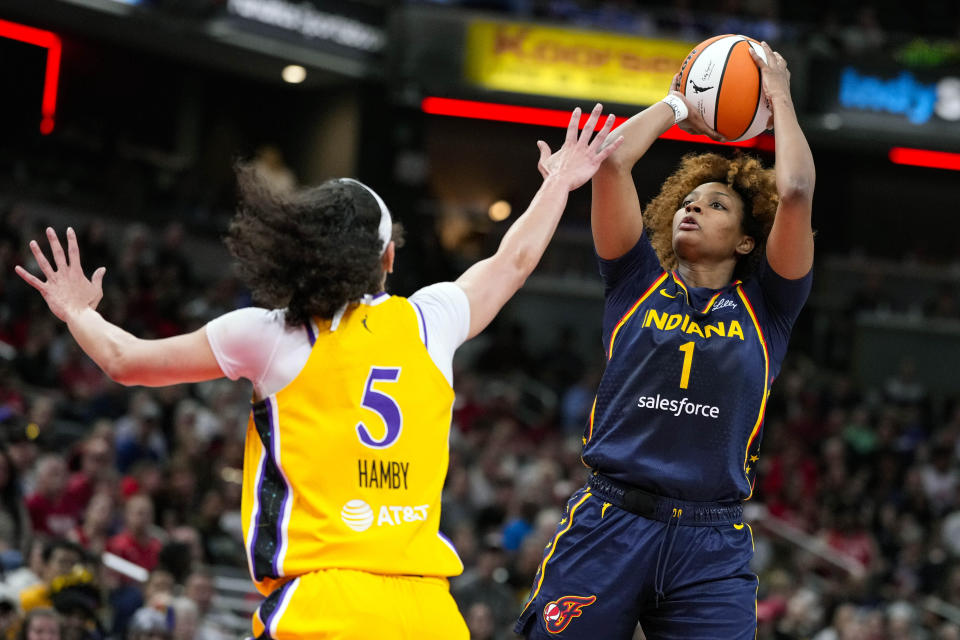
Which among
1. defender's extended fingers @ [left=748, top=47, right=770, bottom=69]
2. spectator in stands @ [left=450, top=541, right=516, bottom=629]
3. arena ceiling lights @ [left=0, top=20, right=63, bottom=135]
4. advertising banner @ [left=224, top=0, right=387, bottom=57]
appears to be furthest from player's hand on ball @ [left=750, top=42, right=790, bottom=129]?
arena ceiling lights @ [left=0, top=20, right=63, bottom=135]

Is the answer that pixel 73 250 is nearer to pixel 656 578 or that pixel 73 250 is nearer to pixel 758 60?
pixel 656 578

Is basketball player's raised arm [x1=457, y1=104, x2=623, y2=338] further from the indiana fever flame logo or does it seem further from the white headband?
the indiana fever flame logo

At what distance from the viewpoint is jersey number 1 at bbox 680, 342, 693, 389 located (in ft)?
14.0

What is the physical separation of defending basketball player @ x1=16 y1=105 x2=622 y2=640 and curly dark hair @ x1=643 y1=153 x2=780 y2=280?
5.25ft

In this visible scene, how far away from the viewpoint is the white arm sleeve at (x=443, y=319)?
11.6 feet

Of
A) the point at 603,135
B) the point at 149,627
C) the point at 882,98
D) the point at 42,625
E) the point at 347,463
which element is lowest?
the point at 149,627

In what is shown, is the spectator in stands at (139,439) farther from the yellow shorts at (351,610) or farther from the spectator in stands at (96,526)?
the yellow shorts at (351,610)

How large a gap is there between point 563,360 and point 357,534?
53.7 feet

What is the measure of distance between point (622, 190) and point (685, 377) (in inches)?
27.6

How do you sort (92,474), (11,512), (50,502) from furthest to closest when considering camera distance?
(92,474) < (50,502) < (11,512)

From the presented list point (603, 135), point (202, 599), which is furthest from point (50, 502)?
point (603, 135)

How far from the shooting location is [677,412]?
13.9 ft

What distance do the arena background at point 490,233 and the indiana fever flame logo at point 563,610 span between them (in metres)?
5.80

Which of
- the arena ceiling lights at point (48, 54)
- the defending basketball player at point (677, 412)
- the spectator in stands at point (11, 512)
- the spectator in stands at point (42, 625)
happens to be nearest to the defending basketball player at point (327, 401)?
the defending basketball player at point (677, 412)
